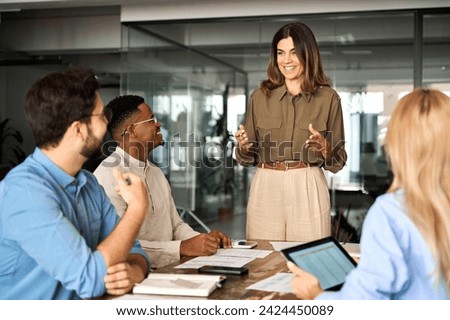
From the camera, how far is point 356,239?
6676 mm

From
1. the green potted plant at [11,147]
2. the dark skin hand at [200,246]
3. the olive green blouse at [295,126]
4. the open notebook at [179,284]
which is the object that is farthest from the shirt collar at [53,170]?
the green potted plant at [11,147]

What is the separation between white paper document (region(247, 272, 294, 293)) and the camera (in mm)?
1954

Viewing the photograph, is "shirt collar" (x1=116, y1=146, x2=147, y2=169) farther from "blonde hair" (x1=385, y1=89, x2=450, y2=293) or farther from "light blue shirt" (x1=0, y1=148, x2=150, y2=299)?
"blonde hair" (x1=385, y1=89, x2=450, y2=293)

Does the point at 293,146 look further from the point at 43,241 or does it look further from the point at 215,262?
the point at 43,241

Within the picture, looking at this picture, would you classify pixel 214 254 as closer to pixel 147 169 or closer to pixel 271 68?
pixel 147 169

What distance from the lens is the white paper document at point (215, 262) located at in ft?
7.59

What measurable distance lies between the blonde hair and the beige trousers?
5.75 feet

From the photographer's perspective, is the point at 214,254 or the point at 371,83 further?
the point at 371,83

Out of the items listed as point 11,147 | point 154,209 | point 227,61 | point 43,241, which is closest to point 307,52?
point 154,209

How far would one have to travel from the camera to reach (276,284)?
2.03 metres

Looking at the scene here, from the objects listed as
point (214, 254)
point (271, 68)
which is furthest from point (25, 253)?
point (271, 68)
